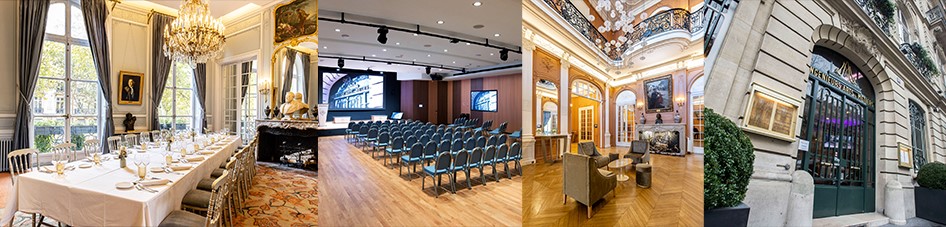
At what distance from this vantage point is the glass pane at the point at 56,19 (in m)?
1.68

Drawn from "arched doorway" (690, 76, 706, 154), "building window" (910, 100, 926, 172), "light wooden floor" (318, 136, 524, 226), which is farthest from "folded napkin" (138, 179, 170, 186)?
"building window" (910, 100, 926, 172)

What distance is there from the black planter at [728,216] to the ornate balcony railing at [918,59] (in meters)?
3.29

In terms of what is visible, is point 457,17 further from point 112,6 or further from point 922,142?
point 922,142

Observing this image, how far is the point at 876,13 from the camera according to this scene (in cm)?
275

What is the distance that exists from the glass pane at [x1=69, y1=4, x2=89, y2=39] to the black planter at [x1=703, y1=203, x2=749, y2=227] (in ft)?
12.1

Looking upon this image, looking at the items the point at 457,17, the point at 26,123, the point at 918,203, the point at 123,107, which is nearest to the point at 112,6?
the point at 123,107

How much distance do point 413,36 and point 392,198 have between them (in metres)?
0.56

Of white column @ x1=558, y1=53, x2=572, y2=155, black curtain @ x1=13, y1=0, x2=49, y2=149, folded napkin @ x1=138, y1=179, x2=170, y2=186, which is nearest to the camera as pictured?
white column @ x1=558, y1=53, x2=572, y2=155

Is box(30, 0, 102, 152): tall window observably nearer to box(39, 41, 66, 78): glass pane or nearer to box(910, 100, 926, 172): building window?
box(39, 41, 66, 78): glass pane

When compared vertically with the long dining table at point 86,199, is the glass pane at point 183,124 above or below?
above

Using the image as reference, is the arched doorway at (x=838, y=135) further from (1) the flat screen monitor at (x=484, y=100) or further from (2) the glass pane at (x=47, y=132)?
(2) the glass pane at (x=47, y=132)

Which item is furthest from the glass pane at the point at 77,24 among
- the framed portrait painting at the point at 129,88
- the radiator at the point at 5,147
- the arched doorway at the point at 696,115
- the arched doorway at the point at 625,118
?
the arched doorway at the point at 696,115

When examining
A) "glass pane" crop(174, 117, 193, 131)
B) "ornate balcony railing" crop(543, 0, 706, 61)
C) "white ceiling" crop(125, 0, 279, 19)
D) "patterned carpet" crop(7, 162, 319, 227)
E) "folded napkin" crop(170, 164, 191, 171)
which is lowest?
"folded napkin" crop(170, 164, 191, 171)

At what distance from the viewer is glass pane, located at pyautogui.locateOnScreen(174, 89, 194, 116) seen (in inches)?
81.5
